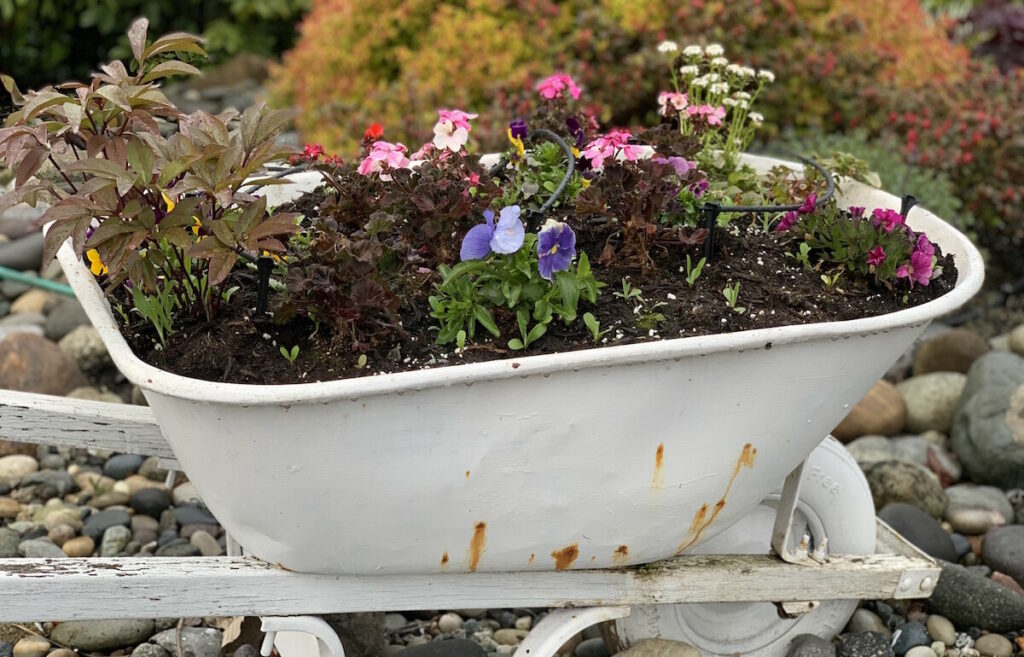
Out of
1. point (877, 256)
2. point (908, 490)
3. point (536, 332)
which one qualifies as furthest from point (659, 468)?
point (908, 490)

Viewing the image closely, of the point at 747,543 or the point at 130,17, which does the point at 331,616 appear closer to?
the point at 747,543

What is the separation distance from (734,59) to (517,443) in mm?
3179

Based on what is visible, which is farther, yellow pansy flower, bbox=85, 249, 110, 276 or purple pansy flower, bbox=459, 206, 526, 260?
yellow pansy flower, bbox=85, 249, 110, 276

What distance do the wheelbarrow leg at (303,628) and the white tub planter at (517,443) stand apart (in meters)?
0.08

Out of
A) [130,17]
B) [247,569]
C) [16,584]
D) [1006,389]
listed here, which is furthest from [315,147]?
[130,17]

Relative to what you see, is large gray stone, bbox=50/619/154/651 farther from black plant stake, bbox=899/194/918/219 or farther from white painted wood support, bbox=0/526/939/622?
black plant stake, bbox=899/194/918/219

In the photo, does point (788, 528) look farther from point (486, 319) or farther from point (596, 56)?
point (596, 56)

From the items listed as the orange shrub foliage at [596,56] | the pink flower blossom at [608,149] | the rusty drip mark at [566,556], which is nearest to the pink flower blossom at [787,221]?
the pink flower blossom at [608,149]

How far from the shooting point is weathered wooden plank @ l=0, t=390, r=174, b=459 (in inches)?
78.2

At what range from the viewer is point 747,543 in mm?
2232

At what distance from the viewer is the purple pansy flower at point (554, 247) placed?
169 centimetres

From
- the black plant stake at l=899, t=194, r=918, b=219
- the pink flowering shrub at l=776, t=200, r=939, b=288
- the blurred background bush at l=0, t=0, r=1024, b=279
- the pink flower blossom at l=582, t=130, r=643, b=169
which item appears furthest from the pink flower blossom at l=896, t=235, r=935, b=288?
the blurred background bush at l=0, t=0, r=1024, b=279

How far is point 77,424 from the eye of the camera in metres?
2.02

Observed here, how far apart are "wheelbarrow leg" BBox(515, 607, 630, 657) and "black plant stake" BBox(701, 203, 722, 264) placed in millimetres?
633
